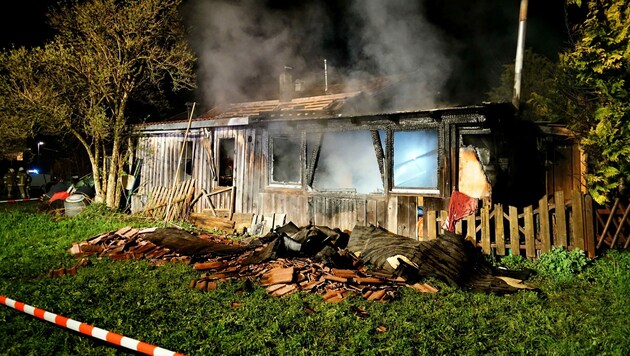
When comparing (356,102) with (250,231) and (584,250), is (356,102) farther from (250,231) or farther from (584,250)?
(584,250)

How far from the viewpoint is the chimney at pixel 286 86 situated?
47.2 ft

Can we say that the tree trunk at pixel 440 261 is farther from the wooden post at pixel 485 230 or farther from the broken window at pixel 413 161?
the broken window at pixel 413 161

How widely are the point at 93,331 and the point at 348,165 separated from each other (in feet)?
31.9

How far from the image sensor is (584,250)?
7.07 meters

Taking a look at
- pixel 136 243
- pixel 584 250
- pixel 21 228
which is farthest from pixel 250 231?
pixel 584 250

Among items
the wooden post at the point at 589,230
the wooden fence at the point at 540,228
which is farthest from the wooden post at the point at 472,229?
the wooden post at the point at 589,230

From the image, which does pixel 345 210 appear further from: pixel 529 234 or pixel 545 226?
pixel 545 226

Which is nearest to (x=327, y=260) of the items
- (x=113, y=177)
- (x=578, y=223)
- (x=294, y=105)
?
(x=578, y=223)

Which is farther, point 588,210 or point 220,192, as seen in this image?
point 220,192

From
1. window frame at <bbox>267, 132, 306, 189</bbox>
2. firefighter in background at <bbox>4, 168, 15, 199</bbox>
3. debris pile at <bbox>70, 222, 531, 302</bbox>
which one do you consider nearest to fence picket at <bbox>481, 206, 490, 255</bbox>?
debris pile at <bbox>70, 222, 531, 302</bbox>

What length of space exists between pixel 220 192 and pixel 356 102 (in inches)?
219

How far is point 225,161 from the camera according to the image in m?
15.6

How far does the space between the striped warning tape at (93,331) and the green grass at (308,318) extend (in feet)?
0.49

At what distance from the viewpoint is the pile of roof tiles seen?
579cm
